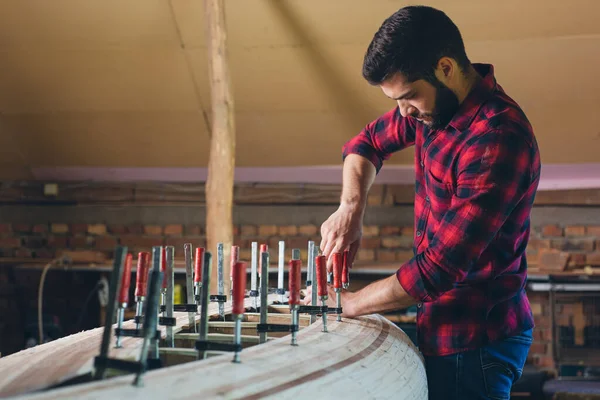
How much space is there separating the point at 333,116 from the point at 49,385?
3883 mm

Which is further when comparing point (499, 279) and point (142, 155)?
point (142, 155)

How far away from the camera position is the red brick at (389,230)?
542 centimetres

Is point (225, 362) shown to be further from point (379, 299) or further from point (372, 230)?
point (372, 230)

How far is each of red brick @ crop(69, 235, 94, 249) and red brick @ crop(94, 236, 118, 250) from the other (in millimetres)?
50

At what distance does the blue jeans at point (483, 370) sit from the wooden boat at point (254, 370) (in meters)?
0.08

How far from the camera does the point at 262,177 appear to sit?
5492mm

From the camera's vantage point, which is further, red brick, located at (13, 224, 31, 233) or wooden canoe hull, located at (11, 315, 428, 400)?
red brick, located at (13, 224, 31, 233)

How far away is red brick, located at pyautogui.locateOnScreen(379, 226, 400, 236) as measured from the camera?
213 inches

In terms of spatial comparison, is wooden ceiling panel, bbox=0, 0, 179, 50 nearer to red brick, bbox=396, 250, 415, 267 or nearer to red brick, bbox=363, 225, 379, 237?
red brick, bbox=363, 225, 379, 237

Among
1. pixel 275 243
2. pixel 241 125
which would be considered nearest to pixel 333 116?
pixel 241 125

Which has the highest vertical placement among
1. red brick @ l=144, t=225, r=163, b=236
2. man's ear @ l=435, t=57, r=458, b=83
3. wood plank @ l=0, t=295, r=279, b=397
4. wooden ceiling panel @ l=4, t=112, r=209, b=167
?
wooden ceiling panel @ l=4, t=112, r=209, b=167

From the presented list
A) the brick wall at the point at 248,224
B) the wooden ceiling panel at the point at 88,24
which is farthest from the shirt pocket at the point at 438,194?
the brick wall at the point at 248,224

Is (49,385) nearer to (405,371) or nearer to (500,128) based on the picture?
(405,371)

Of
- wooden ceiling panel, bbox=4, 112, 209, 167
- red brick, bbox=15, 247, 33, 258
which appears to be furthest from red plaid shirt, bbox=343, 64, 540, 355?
red brick, bbox=15, 247, 33, 258
